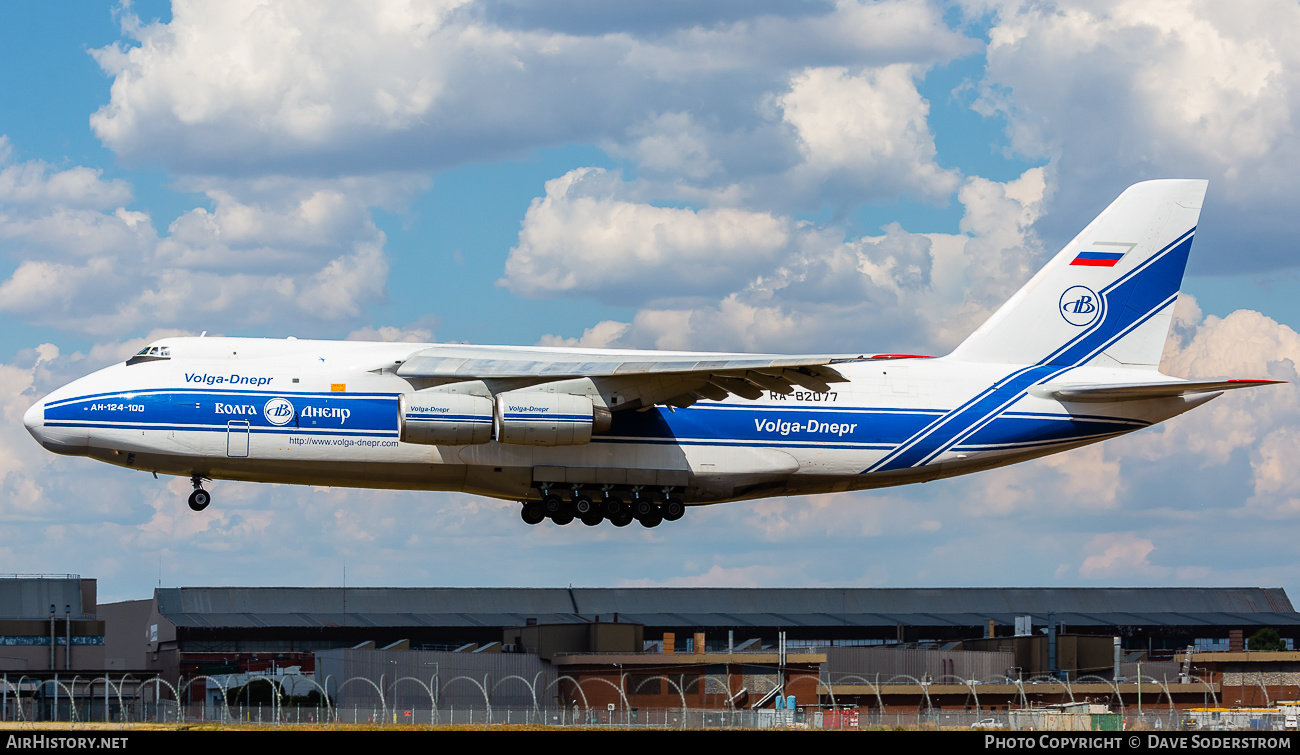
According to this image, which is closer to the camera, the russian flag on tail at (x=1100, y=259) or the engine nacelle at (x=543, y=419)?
the engine nacelle at (x=543, y=419)

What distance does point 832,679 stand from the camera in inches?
1519

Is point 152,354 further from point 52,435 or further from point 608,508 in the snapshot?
point 608,508

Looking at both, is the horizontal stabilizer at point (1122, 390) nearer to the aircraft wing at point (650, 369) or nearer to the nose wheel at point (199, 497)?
the aircraft wing at point (650, 369)

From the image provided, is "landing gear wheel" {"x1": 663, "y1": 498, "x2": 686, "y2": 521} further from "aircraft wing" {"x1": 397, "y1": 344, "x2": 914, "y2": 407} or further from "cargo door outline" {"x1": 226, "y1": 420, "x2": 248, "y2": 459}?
"cargo door outline" {"x1": 226, "y1": 420, "x2": 248, "y2": 459}

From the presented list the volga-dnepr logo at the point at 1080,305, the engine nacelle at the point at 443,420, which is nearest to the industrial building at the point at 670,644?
the volga-dnepr logo at the point at 1080,305

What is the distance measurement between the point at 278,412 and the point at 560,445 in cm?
454

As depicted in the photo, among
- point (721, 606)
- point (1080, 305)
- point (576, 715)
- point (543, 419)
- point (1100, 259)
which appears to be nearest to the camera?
point (543, 419)

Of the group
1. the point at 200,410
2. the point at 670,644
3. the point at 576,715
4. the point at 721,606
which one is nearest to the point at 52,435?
the point at 200,410

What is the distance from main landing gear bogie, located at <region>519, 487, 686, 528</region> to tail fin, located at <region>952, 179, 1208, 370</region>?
6.44 meters

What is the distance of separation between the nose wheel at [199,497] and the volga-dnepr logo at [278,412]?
6.66 ft

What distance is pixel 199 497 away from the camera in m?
26.0

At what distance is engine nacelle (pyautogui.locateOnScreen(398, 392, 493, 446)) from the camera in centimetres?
2452

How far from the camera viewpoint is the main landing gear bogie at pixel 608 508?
2673 centimetres

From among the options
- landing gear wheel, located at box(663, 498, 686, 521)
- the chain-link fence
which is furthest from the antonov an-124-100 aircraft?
the chain-link fence
